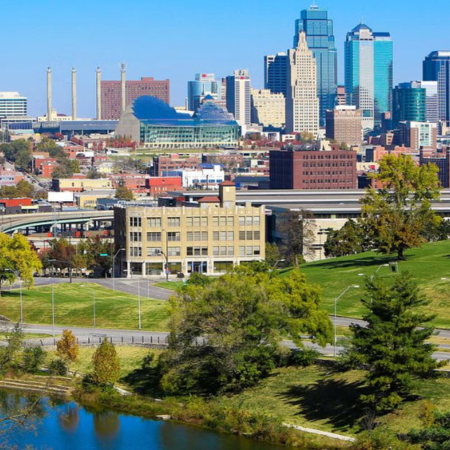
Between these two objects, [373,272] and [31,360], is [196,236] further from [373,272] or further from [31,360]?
[31,360]

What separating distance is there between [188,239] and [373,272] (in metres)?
30.7

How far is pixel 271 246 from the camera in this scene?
4825 inches

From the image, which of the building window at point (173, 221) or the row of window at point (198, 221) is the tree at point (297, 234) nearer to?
the row of window at point (198, 221)

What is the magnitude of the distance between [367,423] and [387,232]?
3505cm

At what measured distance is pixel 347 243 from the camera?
384 feet

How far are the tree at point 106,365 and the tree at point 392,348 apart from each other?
14362mm

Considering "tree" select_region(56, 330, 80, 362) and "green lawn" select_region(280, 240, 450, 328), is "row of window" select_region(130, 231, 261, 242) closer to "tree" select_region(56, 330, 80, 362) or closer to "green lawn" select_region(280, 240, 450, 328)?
"green lawn" select_region(280, 240, 450, 328)

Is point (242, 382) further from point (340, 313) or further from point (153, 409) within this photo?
point (340, 313)

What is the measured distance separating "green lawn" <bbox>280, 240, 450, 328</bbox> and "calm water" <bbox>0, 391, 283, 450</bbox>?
60.8 ft

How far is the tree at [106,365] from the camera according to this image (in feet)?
237

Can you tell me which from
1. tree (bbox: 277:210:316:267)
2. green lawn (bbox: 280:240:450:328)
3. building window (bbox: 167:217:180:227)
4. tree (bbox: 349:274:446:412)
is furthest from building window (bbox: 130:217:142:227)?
tree (bbox: 349:274:446:412)

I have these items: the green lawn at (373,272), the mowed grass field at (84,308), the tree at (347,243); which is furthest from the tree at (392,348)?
the tree at (347,243)

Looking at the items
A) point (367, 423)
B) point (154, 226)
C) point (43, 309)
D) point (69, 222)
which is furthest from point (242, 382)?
point (69, 222)

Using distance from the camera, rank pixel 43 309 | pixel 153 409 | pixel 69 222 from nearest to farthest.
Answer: pixel 153 409, pixel 43 309, pixel 69 222
